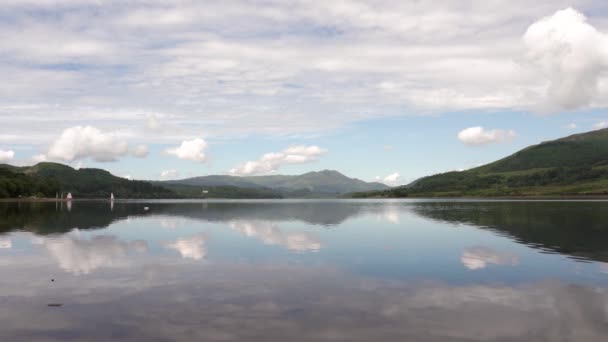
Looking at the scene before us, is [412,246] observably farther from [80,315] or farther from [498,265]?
[80,315]

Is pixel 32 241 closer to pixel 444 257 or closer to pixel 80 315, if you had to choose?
pixel 80 315

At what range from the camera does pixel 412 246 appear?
163ft

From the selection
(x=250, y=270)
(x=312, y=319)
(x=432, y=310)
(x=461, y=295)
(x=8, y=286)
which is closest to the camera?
(x=312, y=319)

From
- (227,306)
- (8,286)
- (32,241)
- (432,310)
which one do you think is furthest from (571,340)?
(32,241)

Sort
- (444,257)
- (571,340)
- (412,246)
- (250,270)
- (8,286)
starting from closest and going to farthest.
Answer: (571,340) → (8,286) → (250,270) → (444,257) → (412,246)

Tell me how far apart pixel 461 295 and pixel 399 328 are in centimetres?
812

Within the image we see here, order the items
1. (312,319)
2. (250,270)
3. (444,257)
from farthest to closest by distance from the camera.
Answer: (444,257), (250,270), (312,319)

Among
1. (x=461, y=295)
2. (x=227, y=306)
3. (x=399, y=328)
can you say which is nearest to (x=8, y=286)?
(x=227, y=306)

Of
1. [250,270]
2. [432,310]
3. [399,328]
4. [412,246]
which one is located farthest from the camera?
[412,246]

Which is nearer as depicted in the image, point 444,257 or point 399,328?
point 399,328

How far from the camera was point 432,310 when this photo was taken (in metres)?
22.7

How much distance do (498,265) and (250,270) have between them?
65.7 ft

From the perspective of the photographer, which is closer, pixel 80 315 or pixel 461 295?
pixel 80 315

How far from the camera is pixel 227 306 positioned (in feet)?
76.6
